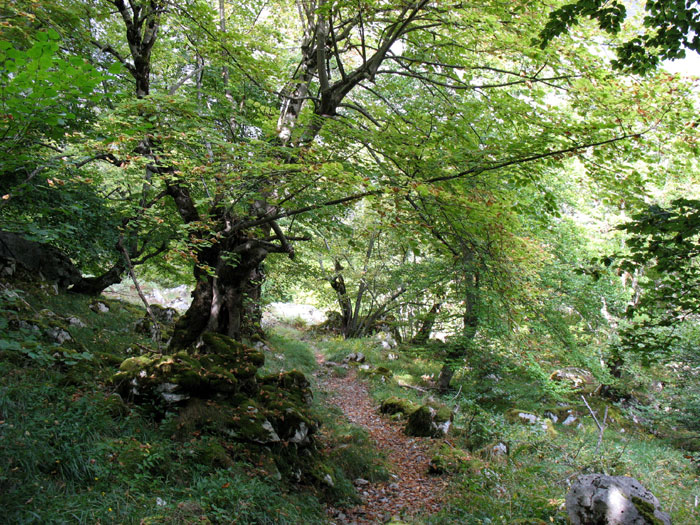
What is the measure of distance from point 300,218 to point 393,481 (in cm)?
465

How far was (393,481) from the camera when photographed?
6125mm

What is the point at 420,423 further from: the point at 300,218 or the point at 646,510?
the point at 300,218

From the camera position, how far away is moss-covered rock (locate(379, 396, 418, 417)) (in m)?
8.92

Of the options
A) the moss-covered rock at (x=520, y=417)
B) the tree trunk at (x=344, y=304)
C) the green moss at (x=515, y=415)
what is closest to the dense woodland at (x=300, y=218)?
the moss-covered rock at (x=520, y=417)

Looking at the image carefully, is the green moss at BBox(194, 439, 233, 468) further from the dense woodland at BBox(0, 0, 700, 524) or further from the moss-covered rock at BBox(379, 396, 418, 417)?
the moss-covered rock at BBox(379, 396, 418, 417)

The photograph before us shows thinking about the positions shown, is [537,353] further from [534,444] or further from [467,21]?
[467,21]

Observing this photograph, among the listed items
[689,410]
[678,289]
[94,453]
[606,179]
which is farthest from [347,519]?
[689,410]

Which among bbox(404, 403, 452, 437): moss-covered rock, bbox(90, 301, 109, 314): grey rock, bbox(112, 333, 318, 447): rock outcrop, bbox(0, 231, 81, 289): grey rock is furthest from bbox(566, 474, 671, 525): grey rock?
bbox(90, 301, 109, 314): grey rock

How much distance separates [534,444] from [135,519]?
6440 millimetres

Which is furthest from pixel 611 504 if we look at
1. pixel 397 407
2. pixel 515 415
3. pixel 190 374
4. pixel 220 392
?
pixel 515 415

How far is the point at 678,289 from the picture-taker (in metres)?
3.57

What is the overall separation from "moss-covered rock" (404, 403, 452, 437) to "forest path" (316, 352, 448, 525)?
20 cm

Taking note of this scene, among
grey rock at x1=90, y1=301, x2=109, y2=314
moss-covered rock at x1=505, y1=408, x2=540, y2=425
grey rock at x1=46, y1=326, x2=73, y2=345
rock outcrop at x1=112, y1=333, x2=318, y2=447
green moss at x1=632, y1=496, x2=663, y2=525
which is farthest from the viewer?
moss-covered rock at x1=505, y1=408, x2=540, y2=425

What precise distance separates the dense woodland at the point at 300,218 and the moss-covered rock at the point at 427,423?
10.3 inches
